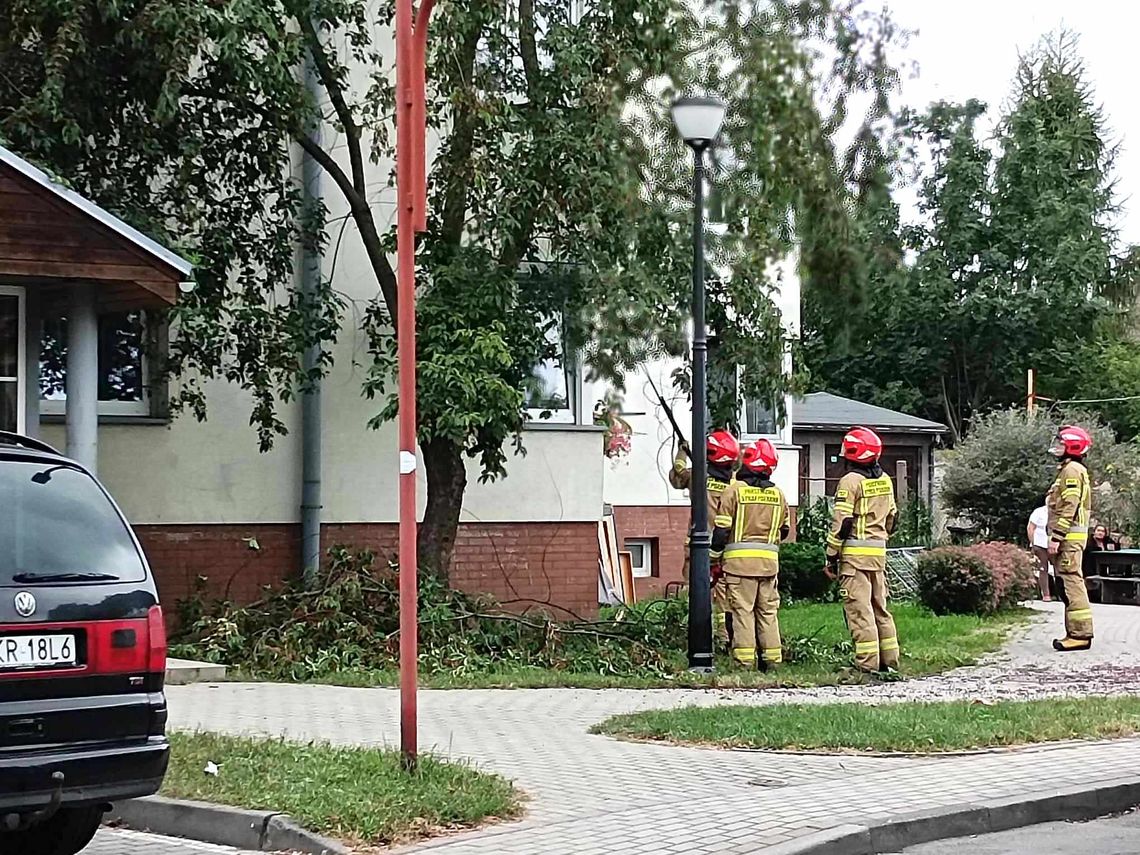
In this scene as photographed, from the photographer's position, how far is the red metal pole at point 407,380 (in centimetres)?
813

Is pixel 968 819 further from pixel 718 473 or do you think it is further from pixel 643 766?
pixel 718 473

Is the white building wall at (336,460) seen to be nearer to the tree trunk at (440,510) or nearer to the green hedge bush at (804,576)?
the tree trunk at (440,510)

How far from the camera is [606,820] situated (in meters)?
7.76

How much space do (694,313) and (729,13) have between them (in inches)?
219

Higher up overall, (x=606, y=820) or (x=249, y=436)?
(x=249, y=436)

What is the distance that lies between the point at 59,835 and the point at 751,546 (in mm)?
8286

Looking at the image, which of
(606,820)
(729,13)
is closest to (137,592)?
(606,820)

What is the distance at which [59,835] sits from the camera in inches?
279

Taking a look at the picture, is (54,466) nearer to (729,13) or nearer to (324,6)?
(324,6)

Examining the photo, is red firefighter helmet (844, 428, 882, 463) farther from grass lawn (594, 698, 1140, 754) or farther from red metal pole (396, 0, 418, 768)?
red metal pole (396, 0, 418, 768)

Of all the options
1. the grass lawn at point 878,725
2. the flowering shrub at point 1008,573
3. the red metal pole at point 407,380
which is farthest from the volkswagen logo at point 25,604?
the flowering shrub at point 1008,573

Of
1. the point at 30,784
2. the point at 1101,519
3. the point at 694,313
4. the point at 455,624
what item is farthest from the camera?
the point at 1101,519

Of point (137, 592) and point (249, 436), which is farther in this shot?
point (249, 436)

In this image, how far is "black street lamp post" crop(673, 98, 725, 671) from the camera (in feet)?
44.6
